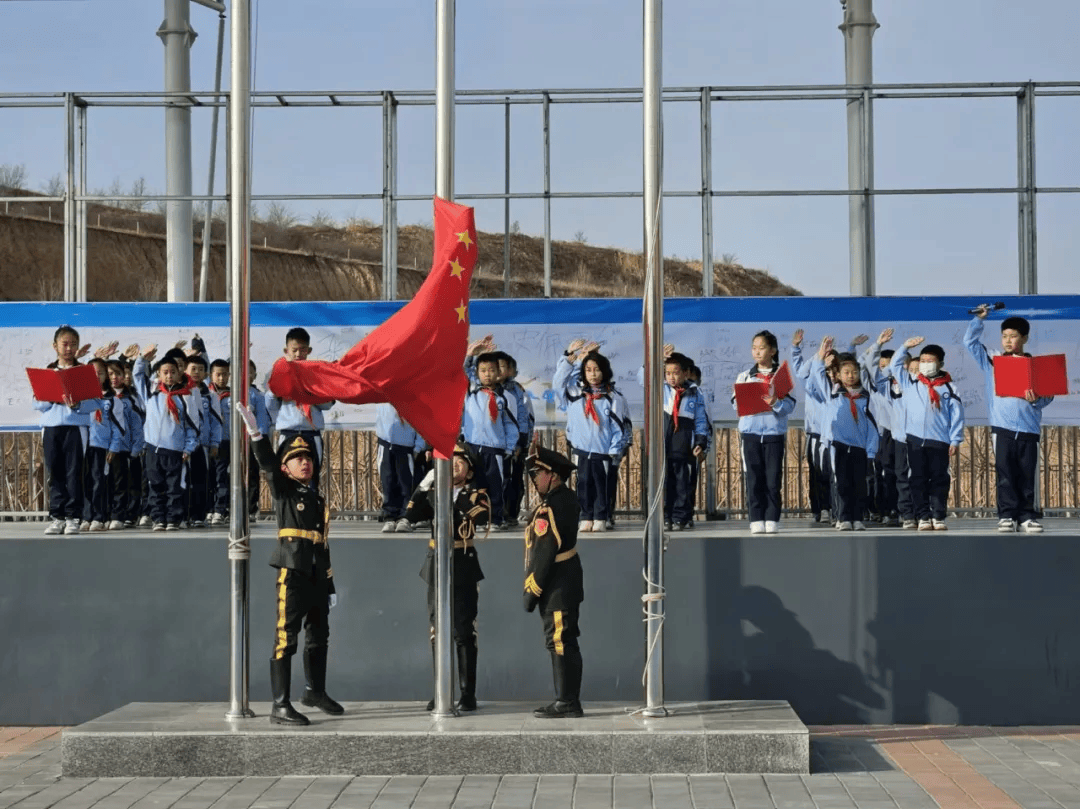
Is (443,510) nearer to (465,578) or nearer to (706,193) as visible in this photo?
(465,578)

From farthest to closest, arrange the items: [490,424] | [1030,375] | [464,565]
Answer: [490,424], [1030,375], [464,565]

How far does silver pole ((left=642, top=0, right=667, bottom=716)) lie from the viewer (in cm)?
927

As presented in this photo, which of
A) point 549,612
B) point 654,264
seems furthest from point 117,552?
point 654,264

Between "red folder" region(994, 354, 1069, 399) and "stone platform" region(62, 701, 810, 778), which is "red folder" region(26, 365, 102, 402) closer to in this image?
"stone platform" region(62, 701, 810, 778)

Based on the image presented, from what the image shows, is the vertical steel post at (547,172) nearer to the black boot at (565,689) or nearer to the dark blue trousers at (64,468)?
the dark blue trousers at (64,468)

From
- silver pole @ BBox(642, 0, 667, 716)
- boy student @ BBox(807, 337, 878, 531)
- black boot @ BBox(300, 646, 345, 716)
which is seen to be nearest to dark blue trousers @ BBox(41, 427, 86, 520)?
black boot @ BBox(300, 646, 345, 716)

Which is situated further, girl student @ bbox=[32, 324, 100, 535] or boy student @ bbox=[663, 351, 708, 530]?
A: girl student @ bbox=[32, 324, 100, 535]

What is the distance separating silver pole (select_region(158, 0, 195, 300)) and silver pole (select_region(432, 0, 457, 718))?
4.50 m

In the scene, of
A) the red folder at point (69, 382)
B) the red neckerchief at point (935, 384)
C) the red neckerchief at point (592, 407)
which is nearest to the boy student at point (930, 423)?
the red neckerchief at point (935, 384)

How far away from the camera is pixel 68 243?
517 inches

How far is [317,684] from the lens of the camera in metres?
9.61

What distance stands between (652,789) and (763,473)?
4.13 meters

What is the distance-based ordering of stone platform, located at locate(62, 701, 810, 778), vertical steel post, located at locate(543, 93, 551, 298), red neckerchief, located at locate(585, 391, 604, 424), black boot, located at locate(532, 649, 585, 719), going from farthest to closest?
vertical steel post, located at locate(543, 93, 551, 298), red neckerchief, located at locate(585, 391, 604, 424), black boot, located at locate(532, 649, 585, 719), stone platform, located at locate(62, 701, 810, 778)

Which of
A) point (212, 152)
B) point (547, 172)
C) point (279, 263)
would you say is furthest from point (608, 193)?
point (279, 263)
